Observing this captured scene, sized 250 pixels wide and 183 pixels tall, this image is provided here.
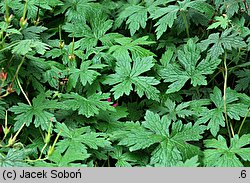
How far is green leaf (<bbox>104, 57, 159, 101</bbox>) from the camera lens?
9.57 feet

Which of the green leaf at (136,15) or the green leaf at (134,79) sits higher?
the green leaf at (136,15)

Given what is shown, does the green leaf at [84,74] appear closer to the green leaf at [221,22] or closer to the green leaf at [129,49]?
the green leaf at [129,49]

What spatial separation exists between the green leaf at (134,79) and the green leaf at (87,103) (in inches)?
3.2

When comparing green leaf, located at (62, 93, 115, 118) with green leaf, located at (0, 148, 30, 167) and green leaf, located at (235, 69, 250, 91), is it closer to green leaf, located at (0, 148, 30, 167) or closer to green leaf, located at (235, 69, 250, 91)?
green leaf, located at (0, 148, 30, 167)

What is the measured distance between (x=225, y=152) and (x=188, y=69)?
0.64 m

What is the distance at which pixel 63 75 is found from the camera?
305 centimetres

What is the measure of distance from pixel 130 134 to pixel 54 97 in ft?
1.79

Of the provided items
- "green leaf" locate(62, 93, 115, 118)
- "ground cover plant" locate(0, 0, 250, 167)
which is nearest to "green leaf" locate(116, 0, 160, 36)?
"ground cover plant" locate(0, 0, 250, 167)

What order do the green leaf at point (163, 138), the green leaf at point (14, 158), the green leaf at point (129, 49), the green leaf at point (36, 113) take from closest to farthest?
the green leaf at point (14, 158) → the green leaf at point (163, 138) → the green leaf at point (36, 113) → the green leaf at point (129, 49)

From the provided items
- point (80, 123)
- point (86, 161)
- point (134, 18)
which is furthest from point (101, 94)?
point (134, 18)

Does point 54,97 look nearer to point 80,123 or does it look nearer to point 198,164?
point 80,123

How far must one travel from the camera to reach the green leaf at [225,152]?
2.52 m

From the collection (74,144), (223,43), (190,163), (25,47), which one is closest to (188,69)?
(223,43)

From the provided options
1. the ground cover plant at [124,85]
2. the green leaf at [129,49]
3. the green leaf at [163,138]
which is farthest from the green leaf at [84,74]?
the green leaf at [163,138]
